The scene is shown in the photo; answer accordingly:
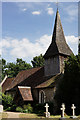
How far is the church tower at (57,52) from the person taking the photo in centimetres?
2789

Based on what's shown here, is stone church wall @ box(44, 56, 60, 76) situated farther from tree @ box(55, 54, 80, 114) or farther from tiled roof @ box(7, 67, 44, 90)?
tree @ box(55, 54, 80, 114)

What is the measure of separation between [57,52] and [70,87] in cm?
814

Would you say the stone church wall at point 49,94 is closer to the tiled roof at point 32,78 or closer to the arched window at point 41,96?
the arched window at point 41,96

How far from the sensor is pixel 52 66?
28.9 metres

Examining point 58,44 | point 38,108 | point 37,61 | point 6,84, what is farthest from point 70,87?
point 37,61

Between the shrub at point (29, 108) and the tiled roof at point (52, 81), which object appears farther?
the tiled roof at point (52, 81)

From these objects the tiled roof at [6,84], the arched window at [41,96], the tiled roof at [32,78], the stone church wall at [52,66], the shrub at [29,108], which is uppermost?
the stone church wall at [52,66]

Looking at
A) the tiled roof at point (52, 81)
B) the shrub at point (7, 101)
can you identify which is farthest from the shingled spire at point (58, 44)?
the shrub at point (7, 101)

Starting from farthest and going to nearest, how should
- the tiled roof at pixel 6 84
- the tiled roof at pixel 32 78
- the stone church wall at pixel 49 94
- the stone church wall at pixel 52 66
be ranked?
the tiled roof at pixel 6 84 → the tiled roof at pixel 32 78 → the stone church wall at pixel 52 66 → the stone church wall at pixel 49 94

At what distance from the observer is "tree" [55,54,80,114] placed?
20875mm

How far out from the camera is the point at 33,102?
91.1 ft

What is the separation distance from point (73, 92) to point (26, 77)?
14887 millimetres

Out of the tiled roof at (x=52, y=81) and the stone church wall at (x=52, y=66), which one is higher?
the stone church wall at (x=52, y=66)

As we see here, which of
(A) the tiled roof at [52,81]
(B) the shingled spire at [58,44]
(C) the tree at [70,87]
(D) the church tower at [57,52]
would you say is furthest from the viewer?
(B) the shingled spire at [58,44]
